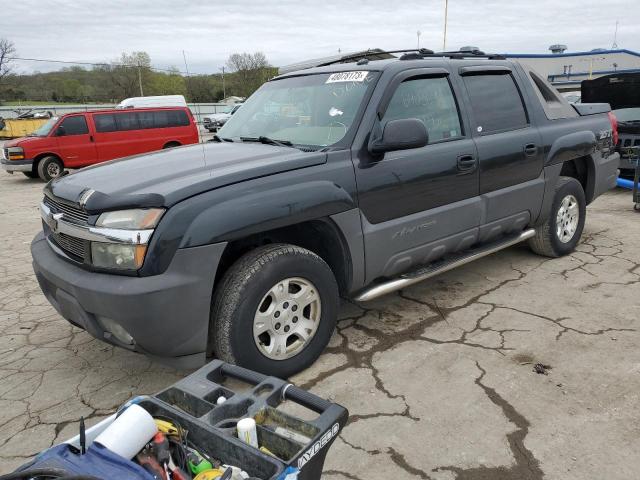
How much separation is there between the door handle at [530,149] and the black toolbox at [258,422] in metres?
3.25

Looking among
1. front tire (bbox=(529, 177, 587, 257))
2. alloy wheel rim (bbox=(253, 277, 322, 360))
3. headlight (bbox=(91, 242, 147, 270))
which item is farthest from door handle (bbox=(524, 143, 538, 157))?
headlight (bbox=(91, 242, 147, 270))

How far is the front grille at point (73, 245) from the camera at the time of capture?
8.42 ft

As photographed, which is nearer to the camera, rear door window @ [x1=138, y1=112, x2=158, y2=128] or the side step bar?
the side step bar

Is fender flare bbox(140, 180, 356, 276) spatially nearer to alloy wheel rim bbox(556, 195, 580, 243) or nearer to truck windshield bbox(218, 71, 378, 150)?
truck windshield bbox(218, 71, 378, 150)

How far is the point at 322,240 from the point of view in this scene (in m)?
3.11

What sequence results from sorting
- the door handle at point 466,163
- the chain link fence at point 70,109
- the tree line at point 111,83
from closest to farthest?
1. the door handle at point 466,163
2. the chain link fence at point 70,109
3. the tree line at point 111,83

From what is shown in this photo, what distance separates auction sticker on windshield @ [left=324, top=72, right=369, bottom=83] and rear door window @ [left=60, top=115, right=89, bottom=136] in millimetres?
11720

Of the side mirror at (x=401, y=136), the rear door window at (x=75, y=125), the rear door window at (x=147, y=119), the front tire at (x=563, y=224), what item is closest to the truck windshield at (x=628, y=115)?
the front tire at (x=563, y=224)

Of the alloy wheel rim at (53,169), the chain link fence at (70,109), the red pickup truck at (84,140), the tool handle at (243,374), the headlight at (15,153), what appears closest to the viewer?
the tool handle at (243,374)

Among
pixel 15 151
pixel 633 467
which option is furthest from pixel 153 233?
pixel 15 151

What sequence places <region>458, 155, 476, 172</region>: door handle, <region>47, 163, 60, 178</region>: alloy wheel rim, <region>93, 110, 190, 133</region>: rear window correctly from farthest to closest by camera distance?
<region>93, 110, 190, 133</region>: rear window < <region>47, 163, 60, 178</region>: alloy wheel rim < <region>458, 155, 476, 172</region>: door handle

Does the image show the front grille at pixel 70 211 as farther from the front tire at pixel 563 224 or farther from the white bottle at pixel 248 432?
the front tire at pixel 563 224

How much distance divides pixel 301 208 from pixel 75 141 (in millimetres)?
12443

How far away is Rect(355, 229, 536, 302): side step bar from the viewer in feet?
10.5
